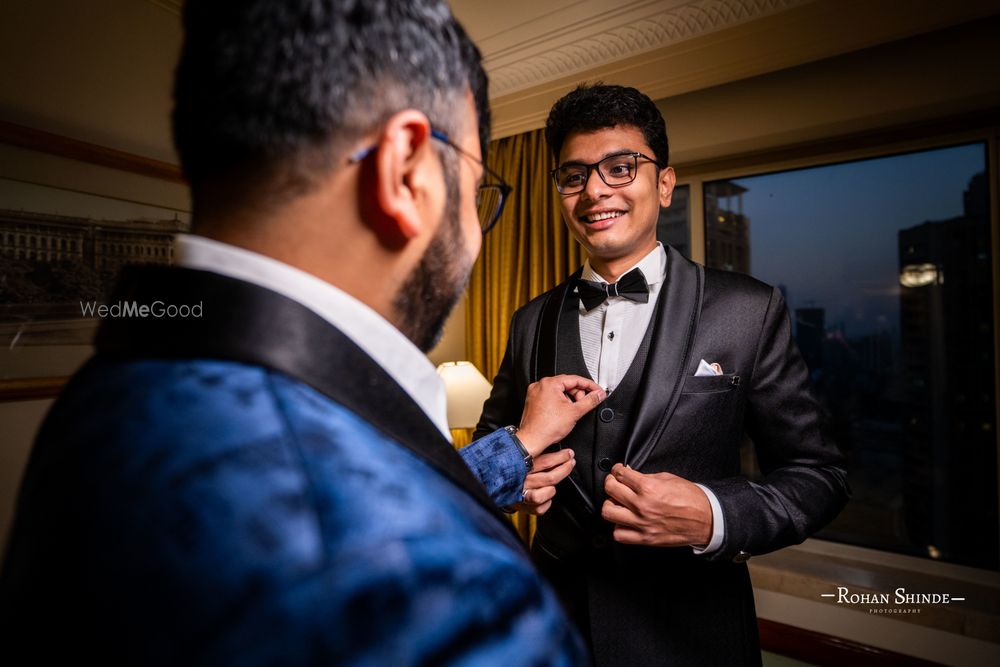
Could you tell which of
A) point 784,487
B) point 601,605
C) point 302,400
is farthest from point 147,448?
point 784,487

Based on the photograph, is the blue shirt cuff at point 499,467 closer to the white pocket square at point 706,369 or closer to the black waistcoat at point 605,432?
the black waistcoat at point 605,432

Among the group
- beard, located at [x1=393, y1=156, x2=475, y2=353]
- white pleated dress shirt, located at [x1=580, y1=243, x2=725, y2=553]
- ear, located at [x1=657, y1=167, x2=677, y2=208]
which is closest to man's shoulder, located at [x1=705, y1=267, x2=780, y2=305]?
white pleated dress shirt, located at [x1=580, y1=243, x2=725, y2=553]

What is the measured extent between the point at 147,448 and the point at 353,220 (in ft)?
0.91

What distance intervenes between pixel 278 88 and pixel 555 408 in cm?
96

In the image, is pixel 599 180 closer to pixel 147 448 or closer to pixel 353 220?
pixel 353 220

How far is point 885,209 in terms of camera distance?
9.41 feet

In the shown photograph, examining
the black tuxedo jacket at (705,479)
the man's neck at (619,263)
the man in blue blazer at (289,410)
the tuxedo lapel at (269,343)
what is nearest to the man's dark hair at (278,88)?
the man in blue blazer at (289,410)

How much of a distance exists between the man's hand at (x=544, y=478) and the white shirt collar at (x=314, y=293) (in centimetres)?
72

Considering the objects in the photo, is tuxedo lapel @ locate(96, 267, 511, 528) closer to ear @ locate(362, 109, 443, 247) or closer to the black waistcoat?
ear @ locate(362, 109, 443, 247)

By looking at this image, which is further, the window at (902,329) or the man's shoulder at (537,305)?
the window at (902,329)

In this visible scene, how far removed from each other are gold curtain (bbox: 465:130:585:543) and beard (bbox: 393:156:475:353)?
285 cm

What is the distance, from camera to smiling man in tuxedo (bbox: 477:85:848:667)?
1142 millimetres

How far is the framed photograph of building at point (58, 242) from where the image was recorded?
1.92 m

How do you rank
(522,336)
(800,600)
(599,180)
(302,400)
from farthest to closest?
1. (800,600)
2. (522,336)
3. (599,180)
4. (302,400)
